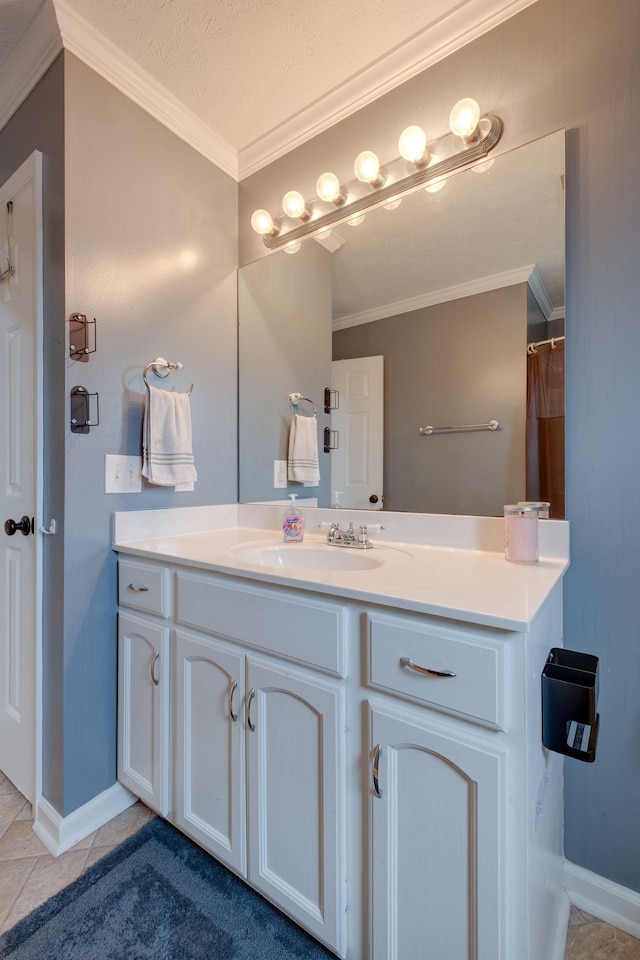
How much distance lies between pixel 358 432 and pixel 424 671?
97cm

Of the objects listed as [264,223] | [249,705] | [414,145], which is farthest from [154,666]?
[414,145]

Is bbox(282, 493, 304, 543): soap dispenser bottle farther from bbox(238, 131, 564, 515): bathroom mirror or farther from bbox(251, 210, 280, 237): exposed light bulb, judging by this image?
bbox(251, 210, 280, 237): exposed light bulb

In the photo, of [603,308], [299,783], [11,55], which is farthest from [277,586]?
[11,55]

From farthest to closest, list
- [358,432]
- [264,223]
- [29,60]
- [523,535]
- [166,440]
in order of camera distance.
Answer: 1. [264,223]
2. [358,432]
3. [166,440]
4. [29,60]
5. [523,535]

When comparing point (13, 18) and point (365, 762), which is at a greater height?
point (13, 18)

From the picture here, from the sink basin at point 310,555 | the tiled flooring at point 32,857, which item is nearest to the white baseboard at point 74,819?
the tiled flooring at point 32,857

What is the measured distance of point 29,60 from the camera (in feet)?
4.54

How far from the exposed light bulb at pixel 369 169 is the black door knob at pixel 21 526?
1590 millimetres

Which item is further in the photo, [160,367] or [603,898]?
[160,367]

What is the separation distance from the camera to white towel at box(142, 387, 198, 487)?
1459 mm

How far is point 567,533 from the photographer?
113cm

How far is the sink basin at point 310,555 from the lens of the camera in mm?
1352

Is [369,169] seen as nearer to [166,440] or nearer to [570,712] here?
[166,440]

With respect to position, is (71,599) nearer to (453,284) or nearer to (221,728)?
(221,728)
